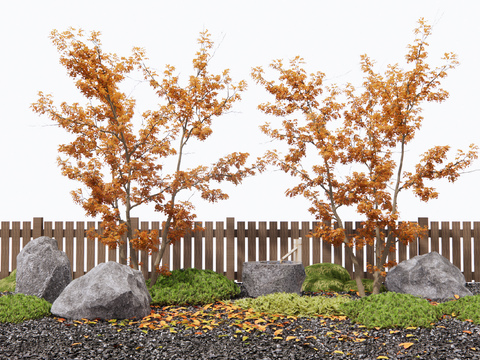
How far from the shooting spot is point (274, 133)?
8.39m

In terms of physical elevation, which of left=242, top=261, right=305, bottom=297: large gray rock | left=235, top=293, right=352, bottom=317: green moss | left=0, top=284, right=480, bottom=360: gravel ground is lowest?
left=0, top=284, right=480, bottom=360: gravel ground

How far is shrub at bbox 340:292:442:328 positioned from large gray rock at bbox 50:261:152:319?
3.20 meters

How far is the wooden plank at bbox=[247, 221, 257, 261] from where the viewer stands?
32.2 feet

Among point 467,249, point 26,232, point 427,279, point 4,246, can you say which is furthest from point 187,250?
point 467,249

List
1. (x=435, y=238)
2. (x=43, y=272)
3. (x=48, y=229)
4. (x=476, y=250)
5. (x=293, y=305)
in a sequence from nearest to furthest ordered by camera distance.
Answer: (x=293, y=305), (x=43, y=272), (x=435, y=238), (x=476, y=250), (x=48, y=229)

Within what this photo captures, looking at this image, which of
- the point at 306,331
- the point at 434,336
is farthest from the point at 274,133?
the point at 434,336

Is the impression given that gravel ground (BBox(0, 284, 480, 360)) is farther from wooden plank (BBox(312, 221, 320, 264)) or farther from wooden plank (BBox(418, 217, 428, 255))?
wooden plank (BBox(418, 217, 428, 255))

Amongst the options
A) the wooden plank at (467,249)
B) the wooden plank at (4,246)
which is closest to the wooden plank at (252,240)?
the wooden plank at (467,249)

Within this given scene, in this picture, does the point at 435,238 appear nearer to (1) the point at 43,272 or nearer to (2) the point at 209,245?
(2) the point at 209,245

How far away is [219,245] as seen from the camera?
9.78 m

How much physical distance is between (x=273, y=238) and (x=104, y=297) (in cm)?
448

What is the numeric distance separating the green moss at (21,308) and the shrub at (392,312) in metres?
4.61

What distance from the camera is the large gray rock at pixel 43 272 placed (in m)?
7.79

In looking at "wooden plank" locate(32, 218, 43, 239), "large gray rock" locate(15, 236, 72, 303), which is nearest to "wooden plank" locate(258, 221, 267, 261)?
"large gray rock" locate(15, 236, 72, 303)
